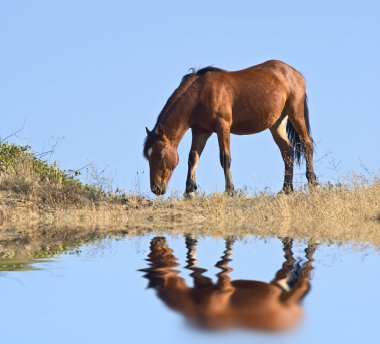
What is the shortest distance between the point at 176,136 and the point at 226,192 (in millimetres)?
1472

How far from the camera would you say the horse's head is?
1302 cm

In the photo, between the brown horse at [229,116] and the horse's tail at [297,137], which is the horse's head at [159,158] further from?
the horse's tail at [297,137]

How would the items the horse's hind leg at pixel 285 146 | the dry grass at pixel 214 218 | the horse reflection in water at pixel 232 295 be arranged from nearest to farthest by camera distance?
1. the horse reflection in water at pixel 232 295
2. the dry grass at pixel 214 218
3. the horse's hind leg at pixel 285 146

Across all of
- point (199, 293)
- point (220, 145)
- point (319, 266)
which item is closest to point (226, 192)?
point (220, 145)

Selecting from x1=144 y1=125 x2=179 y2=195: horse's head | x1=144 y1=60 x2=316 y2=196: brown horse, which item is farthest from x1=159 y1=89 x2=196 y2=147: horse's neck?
x1=144 y1=125 x2=179 y2=195: horse's head

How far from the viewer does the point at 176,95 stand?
1356 cm

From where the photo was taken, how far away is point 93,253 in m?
7.09

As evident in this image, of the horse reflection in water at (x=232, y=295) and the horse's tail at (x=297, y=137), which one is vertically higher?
the horse's tail at (x=297, y=137)

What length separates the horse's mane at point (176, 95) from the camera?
13023mm

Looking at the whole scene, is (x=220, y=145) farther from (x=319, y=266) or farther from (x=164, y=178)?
(x=319, y=266)

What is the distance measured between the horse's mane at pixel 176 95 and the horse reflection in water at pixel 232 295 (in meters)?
6.64

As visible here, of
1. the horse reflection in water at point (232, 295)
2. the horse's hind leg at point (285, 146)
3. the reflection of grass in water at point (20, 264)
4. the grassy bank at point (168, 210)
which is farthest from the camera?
the horse's hind leg at point (285, 146)

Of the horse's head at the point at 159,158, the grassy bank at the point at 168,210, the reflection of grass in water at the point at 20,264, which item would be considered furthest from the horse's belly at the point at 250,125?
the reflection of grass in water at the point at 20,264

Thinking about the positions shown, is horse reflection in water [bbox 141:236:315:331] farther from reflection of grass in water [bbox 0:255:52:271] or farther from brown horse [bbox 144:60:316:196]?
brown horse [bbox 144:60:316:196]
